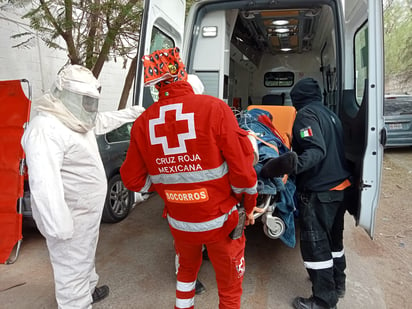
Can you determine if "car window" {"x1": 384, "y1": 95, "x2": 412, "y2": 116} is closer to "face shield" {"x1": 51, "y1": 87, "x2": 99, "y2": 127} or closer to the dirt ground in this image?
the dirt ground

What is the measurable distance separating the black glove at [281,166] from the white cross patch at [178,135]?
680 mm

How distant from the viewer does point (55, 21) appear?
13.1 ft

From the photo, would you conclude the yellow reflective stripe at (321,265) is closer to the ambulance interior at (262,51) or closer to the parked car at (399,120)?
the ambulance interior at (262,51)

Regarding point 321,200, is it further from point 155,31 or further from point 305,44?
point 305,44

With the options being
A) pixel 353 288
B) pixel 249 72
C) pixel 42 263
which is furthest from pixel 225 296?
pixel 249 72

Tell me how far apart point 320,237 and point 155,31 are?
2.54 meters

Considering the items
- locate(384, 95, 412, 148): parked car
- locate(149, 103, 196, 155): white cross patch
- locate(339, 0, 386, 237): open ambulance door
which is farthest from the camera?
locate(384, 95, 412, 148): parked car

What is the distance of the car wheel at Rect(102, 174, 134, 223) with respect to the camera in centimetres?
407

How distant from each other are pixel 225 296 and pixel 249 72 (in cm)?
662

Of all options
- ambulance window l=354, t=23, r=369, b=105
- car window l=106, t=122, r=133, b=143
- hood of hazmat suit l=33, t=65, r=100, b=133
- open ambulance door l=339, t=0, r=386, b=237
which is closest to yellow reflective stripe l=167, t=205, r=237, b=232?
hood of hazmat suit l=33, t=65, r=100, b=133

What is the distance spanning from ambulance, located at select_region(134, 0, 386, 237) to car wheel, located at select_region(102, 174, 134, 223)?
4.34ft

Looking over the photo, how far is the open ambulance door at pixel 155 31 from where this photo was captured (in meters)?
3.03

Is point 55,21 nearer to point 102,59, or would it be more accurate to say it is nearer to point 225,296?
point 102,59

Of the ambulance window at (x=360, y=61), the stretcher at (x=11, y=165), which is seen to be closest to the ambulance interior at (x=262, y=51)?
the ambulance window at (x=360, y=61)
